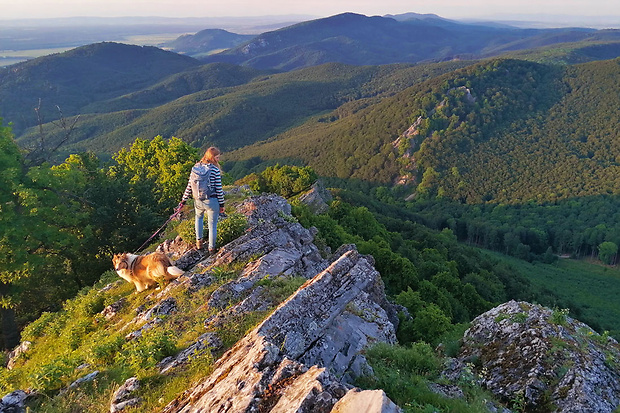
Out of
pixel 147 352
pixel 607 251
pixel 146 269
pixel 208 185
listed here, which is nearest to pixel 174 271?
pixel 146 269

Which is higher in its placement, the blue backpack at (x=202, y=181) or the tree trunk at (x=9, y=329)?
the blue backpack at (x=202, y=181)

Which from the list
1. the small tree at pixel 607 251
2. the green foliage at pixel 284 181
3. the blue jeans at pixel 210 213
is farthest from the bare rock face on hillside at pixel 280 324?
the small tree at pixel 607 251

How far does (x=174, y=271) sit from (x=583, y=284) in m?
94.1

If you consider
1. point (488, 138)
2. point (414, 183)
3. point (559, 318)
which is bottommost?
point (414, 183)

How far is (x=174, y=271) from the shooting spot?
40.2 ft

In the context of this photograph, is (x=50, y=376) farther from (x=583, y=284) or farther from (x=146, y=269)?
(x=583, y=284)

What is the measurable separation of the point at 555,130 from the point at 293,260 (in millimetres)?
174362

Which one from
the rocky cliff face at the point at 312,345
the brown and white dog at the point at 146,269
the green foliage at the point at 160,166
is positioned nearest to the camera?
the rocky cliff face at the point at 312,345

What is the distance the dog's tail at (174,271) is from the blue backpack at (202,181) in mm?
2489

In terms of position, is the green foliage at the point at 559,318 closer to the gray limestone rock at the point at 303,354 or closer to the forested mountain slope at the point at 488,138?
the gray limestone rock at the point at 303,354

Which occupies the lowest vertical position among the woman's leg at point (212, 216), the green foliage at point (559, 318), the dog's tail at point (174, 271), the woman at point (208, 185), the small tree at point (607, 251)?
the small tree at point (607, 251)

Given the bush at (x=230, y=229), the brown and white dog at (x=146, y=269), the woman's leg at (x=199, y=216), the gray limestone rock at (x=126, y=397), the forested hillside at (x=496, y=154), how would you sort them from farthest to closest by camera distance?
the forested hillside at (x=496, y=154) → the bush at (x=230, y=229) → the brown and white dog at (x=146, y=269) → the woman's leg at (x=199, y=216) → the gray limestone rock at (x=126, y=397)

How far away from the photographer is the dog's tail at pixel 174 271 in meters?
12.2

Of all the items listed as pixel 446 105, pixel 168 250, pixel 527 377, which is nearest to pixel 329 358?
pixel 527 377
